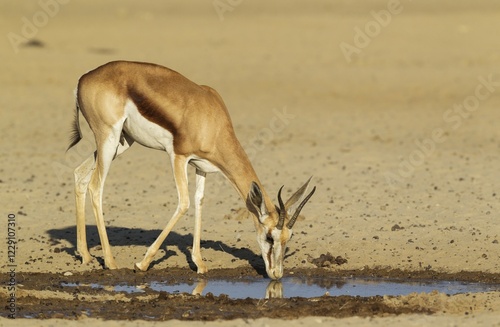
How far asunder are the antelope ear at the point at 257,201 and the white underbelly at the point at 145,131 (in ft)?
3.75

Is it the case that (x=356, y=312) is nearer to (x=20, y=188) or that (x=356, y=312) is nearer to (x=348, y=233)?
(x=348, y=233)

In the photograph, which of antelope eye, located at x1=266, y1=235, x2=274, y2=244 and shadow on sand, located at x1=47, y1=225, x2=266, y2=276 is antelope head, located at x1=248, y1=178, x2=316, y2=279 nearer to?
antelope eye, located at x1=266, y1=235, x2=274, y2=244

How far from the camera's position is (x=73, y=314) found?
8805mm

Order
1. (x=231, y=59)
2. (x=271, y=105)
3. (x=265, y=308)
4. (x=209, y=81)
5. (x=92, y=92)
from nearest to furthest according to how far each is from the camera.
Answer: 1. (x=265, y=308)
2. (x=92, y=92)
3. (x=271, y=105)
4. (x=209, y=81)
5. (x=231, y=59)

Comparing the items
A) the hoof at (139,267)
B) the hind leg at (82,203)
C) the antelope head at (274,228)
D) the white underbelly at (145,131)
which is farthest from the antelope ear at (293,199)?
the hind leg at (82,203)

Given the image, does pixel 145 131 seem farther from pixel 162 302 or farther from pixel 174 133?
pixel 162 302

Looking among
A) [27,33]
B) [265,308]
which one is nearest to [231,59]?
[27,33]

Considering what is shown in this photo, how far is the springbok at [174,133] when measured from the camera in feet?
34.4

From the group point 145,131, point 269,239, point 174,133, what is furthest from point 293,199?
point 145,131

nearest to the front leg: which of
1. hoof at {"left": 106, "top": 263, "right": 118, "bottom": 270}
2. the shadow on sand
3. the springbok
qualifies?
the springbok

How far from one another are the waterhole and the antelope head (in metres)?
0.26

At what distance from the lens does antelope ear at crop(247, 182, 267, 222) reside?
1024 centimetres

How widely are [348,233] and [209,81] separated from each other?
522 inches

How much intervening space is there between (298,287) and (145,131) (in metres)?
2.40
